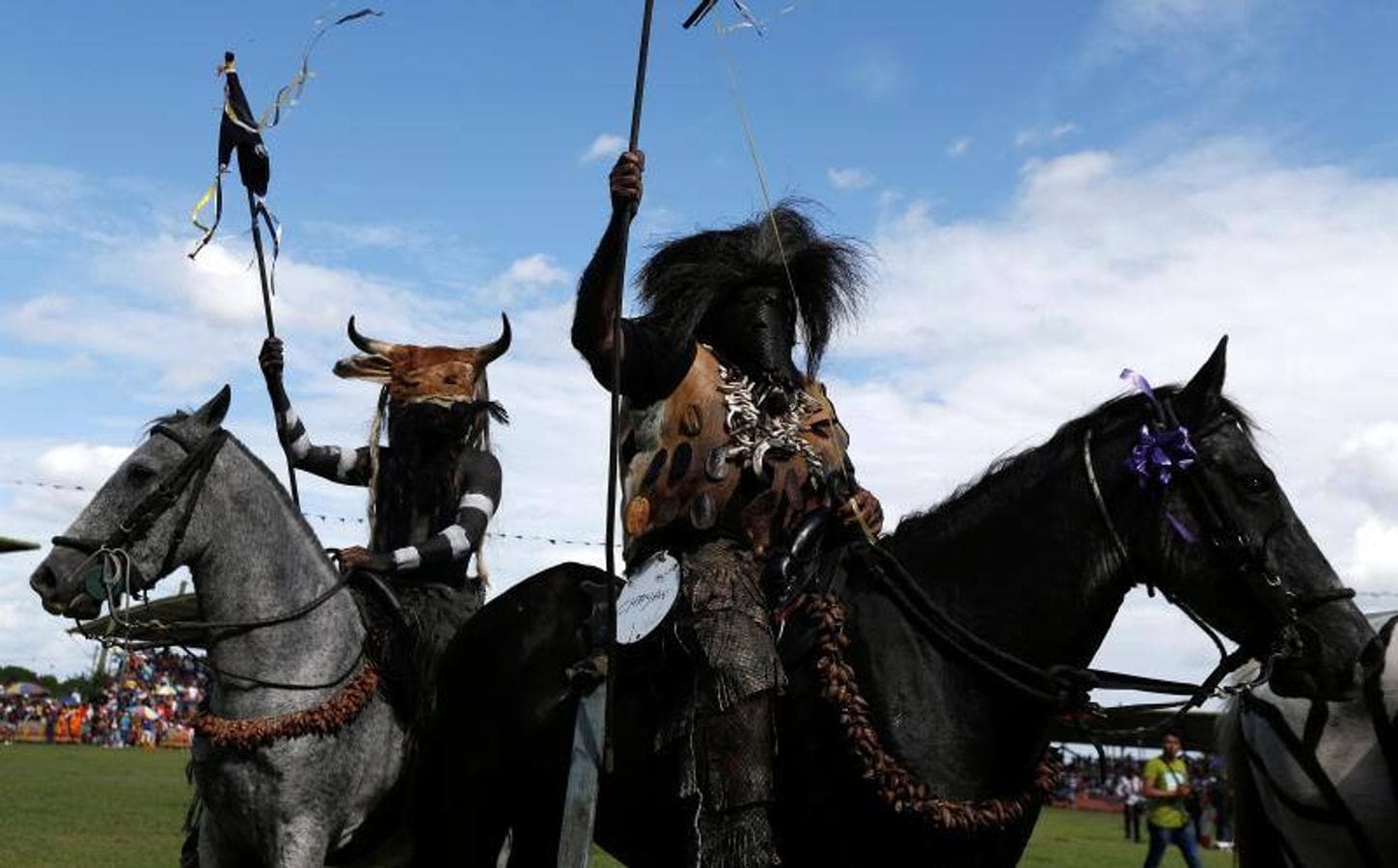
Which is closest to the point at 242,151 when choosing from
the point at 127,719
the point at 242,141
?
the point at 242,141

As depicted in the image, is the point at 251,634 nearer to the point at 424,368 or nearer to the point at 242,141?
the point at 424,368

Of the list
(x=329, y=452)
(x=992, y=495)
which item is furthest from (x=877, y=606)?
(x=329, y=452)

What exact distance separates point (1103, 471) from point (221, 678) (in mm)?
4002

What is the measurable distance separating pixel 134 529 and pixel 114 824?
14971mm

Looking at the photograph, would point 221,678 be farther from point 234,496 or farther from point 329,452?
point 329,452

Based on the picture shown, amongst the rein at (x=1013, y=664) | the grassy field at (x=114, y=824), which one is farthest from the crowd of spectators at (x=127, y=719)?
the rein at (x=1013, y=664)

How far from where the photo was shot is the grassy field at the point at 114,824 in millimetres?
15766

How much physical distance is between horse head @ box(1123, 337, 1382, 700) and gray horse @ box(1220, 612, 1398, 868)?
6.17 feet

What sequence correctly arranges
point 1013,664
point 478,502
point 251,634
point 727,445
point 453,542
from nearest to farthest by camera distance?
point 1013,664
point 727,445
point 251,634
point 453,542
point 478,502

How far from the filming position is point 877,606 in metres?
4.70

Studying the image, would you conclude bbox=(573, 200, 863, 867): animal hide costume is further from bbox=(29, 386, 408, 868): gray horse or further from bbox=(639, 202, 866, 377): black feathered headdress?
bbox=(29, 386, 408, 868): gray horse

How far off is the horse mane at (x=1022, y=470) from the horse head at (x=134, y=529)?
3318 millimetres

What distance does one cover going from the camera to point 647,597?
5.07 metres

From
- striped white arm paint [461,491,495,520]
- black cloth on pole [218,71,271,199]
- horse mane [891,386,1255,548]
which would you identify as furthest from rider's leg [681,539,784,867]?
black cloth on pole [218,71,271,199]
